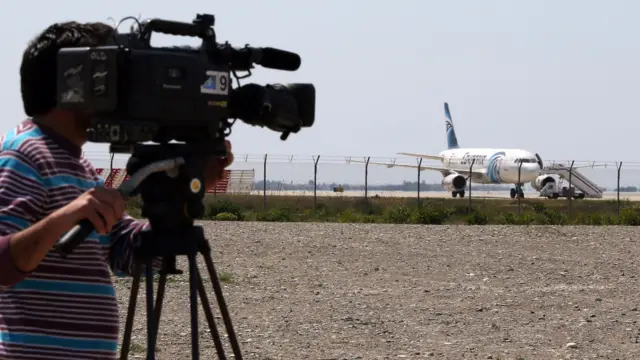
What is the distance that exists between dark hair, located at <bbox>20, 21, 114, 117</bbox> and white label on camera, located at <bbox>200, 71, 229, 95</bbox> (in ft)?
0.89

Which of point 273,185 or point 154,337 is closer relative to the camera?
point 154,337

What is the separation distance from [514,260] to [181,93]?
11812mm

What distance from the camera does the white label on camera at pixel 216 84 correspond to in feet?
7.66

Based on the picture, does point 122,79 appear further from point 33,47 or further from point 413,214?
point 413,214

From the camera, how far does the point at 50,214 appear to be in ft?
7.55

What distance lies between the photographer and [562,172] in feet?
179

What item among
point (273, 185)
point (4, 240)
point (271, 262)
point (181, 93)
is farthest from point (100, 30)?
point (273, 185)

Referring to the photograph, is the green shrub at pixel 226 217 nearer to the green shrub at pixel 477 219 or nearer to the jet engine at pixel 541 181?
the green shrub at pixel 477 219

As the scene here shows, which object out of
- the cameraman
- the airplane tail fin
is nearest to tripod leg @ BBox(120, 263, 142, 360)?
the cameraman

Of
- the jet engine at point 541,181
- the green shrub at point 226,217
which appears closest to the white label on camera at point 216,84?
the green shrub at point 226,217

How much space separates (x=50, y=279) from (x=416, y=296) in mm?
8175

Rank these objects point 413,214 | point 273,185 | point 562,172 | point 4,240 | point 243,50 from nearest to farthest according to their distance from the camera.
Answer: point 4,240 < point 243,50 < point 413,214 < point 273,185 < point 562,172

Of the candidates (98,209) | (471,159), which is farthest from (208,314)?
(471,159)

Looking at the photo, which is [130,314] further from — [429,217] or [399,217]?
[399,217]
